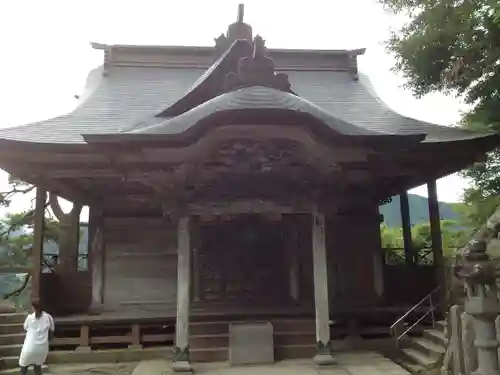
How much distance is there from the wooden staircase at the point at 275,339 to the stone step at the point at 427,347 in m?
1.67

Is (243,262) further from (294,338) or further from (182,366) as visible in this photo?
(182,366)

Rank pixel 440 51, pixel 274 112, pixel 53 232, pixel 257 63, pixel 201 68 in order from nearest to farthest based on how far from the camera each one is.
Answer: pixel 274 112, pixel 257 63, pixel 440 51, pixel 201 68, pixel 53 232

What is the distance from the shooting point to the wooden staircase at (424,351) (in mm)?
6684

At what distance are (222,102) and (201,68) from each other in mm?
7072

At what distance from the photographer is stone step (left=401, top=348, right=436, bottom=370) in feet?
21.8

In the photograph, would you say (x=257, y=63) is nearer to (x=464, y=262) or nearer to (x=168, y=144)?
(x=168, y=144)

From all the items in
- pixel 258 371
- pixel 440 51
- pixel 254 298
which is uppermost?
pixel 440 51

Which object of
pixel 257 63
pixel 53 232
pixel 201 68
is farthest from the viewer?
pixel 53 232

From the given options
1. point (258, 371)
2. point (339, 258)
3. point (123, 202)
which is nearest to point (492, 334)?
point (258, 371)

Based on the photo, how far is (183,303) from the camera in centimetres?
685

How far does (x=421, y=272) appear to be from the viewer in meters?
9.63

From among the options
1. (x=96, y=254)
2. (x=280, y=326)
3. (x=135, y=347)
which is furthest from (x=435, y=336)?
(x=96, y=254)

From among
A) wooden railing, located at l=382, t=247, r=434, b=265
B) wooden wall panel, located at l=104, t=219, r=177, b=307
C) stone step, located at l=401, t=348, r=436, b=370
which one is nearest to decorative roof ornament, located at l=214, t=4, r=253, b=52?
wooden wall panel, located at l=104, t=219, r=177, b=307

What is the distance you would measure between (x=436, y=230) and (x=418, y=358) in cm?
259
